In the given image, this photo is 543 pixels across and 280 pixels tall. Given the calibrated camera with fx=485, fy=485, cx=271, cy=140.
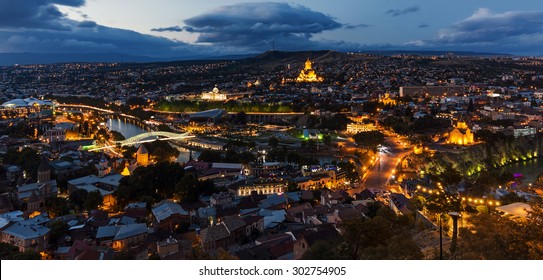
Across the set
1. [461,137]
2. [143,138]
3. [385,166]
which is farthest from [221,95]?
[385,166]

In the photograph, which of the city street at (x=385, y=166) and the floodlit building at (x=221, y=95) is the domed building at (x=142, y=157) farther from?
the floodlit building at (x=221, y=95)

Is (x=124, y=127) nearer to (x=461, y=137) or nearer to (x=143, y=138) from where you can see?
(x=143, y=138)

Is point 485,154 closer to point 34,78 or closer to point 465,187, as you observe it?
point 465,187

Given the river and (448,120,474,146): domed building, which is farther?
the river

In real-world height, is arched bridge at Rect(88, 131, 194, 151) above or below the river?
above

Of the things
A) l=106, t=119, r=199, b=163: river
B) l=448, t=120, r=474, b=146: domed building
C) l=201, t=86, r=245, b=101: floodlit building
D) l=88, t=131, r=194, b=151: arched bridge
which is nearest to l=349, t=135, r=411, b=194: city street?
l=448, t=120, r=474, b=146: domed building

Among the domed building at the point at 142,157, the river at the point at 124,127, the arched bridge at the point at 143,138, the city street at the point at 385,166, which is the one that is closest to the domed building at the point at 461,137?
the city street at the point at 385,166

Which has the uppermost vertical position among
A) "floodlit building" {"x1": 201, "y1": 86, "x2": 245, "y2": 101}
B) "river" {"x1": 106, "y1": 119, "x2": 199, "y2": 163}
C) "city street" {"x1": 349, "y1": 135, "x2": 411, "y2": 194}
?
"floodlit building" {"x1": 201, "y1": 86, "x2": 245, "y2": 101}

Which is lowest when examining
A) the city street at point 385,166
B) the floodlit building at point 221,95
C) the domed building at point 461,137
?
the city street at point 385,166

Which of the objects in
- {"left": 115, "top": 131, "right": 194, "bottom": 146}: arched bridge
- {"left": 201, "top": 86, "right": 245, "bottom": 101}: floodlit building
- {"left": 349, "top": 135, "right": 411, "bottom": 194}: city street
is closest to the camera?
{"left": 349, "top": 135, "right": 411, "bottom": 194}: city street

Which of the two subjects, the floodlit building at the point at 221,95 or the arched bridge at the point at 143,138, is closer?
the arched bridge at the point at 143,138

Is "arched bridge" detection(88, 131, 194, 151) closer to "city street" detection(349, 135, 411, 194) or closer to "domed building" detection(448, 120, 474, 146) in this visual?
"city street" detection(349, 135, 411, 194)
